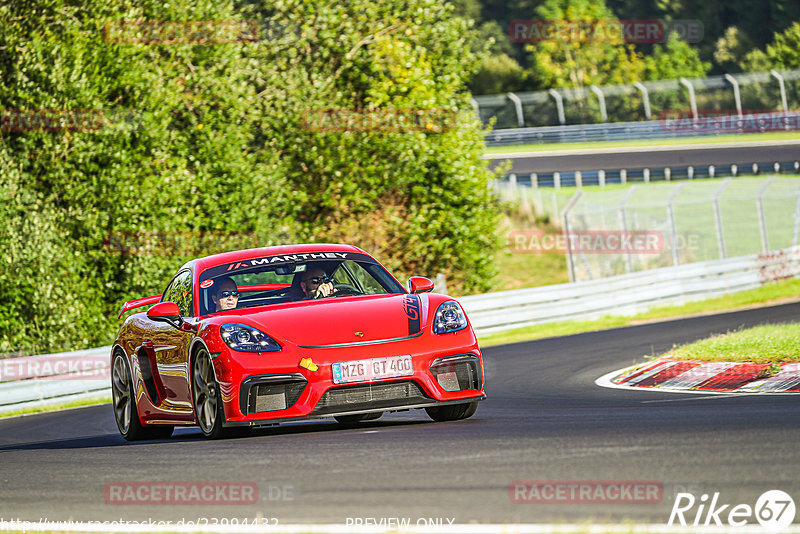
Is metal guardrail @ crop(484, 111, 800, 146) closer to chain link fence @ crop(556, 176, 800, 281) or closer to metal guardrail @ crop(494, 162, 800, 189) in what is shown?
metal guardrail @ crop(494, 162, 800, 189)

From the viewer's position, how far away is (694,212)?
125ft

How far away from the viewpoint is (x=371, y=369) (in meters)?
8.09

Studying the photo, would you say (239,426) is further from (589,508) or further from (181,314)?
(589,508)

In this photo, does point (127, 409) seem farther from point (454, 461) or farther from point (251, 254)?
point (454, 461)

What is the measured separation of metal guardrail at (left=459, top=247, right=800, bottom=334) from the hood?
13.0 metres

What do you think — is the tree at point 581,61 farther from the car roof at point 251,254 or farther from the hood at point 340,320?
the hood at point 340,320

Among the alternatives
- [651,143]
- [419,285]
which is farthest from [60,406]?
[651,143]

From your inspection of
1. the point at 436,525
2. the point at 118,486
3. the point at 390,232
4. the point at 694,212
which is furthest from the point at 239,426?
the point at 694,212

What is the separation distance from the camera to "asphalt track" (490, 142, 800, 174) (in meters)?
51.3

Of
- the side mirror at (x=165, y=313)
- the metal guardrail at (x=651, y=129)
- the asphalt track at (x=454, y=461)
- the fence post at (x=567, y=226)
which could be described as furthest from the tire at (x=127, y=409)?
the metal guardrail at (x=651, y=129)

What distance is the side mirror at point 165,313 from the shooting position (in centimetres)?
902

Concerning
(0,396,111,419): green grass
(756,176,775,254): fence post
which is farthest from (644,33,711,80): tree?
(0,396,111,419): green grass

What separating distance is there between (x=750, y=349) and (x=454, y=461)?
636 centimetres

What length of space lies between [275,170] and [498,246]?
7.00 metres
